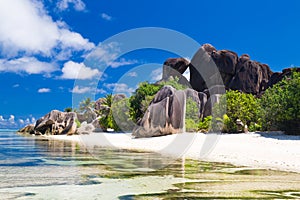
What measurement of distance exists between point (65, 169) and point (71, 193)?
3.66 meters

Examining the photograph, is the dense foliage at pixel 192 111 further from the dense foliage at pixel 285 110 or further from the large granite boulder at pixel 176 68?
the large granite boulder at pixel 176 68

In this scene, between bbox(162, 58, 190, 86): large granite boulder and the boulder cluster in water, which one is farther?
bbox(162, 58, 190, 86): large granite boulder

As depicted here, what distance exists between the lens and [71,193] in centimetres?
651

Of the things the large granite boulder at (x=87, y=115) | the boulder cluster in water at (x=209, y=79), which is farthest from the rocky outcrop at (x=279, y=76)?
the large granite boulder at (x=87, y=115)

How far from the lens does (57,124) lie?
44312 mm

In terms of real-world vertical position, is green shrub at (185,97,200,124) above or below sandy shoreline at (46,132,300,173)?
above

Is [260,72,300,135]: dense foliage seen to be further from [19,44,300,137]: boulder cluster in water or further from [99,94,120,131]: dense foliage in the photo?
[99,94,120,131]: dense foliage

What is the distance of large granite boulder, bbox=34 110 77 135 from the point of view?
42.2 metres

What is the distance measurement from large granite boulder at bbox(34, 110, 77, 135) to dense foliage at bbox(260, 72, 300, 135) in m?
27.0

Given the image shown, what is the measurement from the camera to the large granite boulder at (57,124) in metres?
42.2

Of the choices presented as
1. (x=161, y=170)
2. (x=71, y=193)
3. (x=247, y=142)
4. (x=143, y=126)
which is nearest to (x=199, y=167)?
(x=161, y=170)

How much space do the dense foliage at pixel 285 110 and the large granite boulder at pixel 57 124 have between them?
88.5 ft

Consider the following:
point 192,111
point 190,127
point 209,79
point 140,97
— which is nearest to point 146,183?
point 190,127

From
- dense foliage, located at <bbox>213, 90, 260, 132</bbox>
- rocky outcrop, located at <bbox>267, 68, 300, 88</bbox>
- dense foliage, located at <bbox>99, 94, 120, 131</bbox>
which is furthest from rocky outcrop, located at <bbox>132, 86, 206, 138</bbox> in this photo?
rocky outcrop, located at <bbox>267, 68, 300, 88</bbox>
